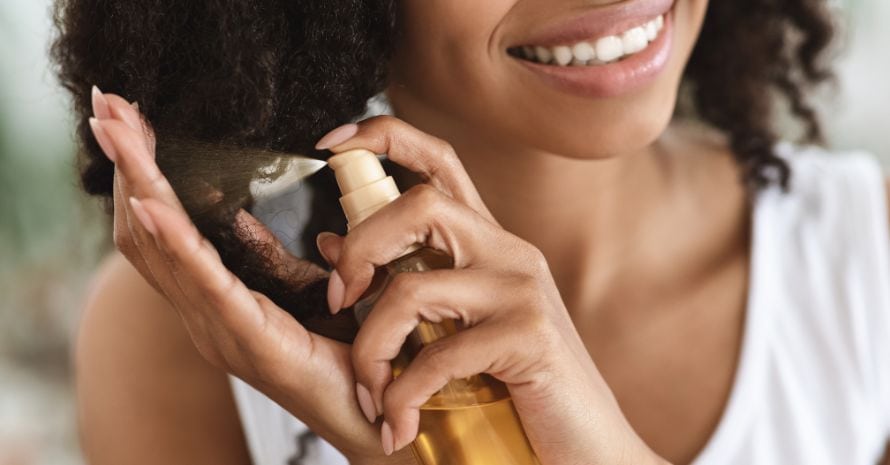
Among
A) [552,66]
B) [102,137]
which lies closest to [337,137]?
[102,137]

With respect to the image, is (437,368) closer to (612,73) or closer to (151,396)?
(612,73)

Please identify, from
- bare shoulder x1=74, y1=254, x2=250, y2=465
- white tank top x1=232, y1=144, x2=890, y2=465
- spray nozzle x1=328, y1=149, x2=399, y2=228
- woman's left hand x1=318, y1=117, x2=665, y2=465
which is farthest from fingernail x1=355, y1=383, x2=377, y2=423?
bare shoulder x1=74, y1=254, x2=250, y2=465

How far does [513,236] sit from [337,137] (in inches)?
5.2

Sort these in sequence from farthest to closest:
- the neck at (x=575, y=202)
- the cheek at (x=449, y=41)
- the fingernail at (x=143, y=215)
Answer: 1. the neck at (x=575, y=202)
2. the cheek at (x=449, y=41)
3. the fingernail at (x=143, y=215)

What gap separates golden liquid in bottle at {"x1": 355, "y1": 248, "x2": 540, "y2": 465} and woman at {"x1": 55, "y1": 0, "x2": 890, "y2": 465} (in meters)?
0.02

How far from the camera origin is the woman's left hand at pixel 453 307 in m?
0.60

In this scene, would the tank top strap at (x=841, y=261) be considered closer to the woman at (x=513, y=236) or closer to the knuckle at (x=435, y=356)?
the woman at (x=513, y=236)

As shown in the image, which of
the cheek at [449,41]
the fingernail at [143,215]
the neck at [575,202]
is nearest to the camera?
the fingernail at [143,215]

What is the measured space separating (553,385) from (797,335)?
0.53m

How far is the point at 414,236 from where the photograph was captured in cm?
60

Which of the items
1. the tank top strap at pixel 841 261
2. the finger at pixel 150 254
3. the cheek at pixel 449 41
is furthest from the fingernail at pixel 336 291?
the tank top strap at pixel 841 261

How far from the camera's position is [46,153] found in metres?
1.86

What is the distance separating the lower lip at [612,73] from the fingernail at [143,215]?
349 mm

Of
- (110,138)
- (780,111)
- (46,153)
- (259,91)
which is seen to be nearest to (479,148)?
(259,91)
